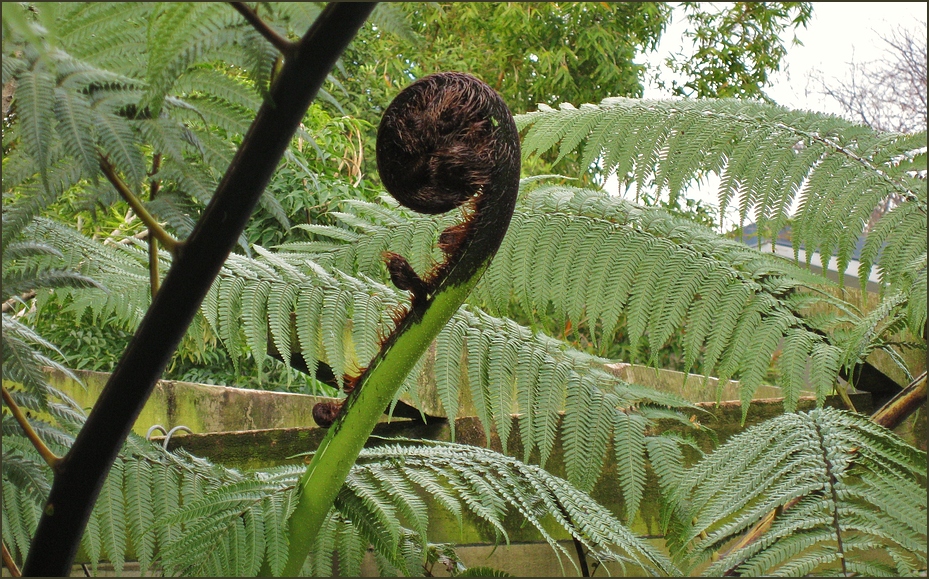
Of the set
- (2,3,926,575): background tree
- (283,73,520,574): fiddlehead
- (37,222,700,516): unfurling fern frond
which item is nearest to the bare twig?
(2,3,926,575): background tree

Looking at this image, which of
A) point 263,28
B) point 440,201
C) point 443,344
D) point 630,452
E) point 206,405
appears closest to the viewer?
point 263,28

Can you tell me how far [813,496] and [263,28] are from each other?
60cm

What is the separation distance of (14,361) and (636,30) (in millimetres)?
4796

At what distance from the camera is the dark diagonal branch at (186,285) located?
402 millimetres

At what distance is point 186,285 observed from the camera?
436mm

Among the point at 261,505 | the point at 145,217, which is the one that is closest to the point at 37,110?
the point at 145,217

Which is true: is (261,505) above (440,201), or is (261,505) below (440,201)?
below

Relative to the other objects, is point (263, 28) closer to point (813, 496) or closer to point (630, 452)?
point (813, 496)

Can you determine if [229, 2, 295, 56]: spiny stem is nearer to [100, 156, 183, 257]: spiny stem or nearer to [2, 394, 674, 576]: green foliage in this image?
[100, 156, 183, 257]: spiny stem

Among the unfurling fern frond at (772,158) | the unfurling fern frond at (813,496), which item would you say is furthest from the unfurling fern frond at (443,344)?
the unfurling fern frond at (772,158)

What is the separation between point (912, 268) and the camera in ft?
2.97

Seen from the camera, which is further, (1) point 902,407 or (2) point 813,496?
(1) point 902,407

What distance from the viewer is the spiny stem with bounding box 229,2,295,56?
1.27 ft

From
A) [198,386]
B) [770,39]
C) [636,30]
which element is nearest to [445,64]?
[636,30]
